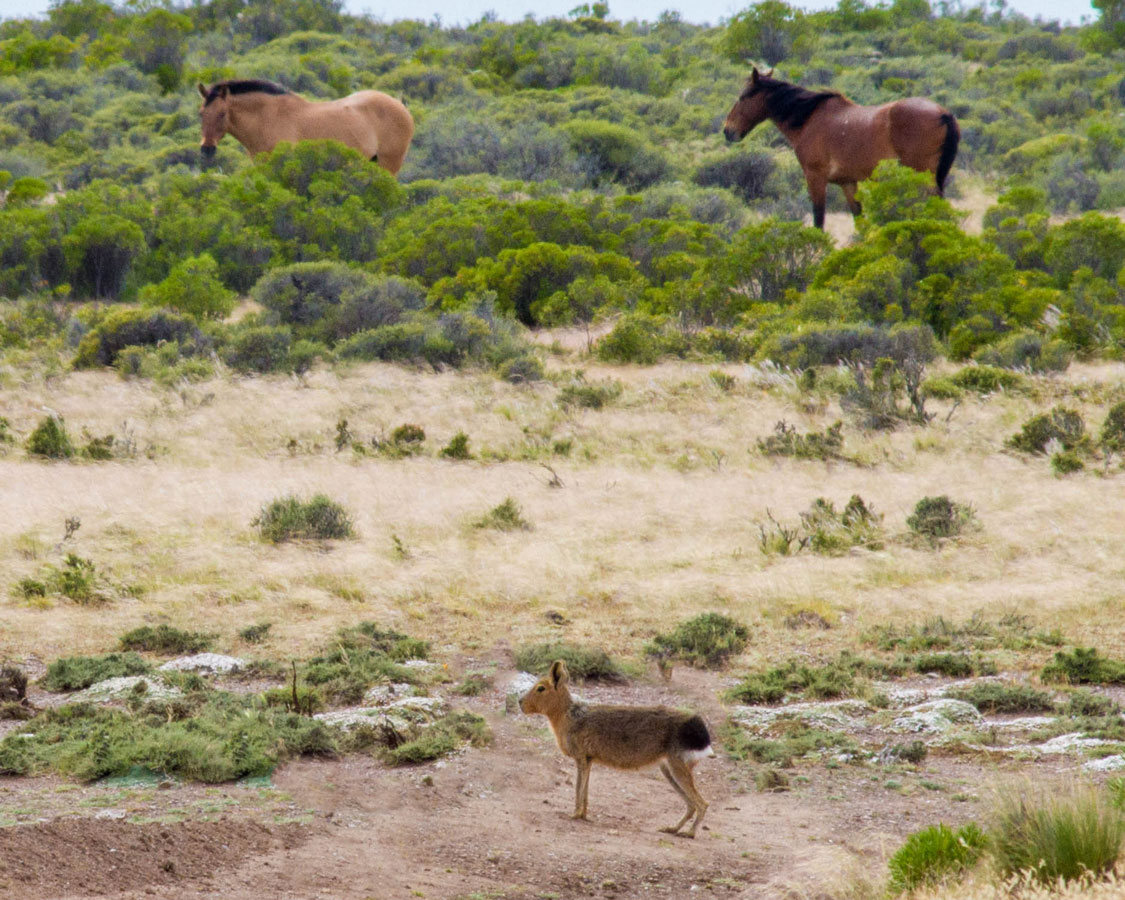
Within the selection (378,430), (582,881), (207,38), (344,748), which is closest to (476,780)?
(344,748)

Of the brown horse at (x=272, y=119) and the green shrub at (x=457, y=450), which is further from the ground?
the brown horse at (x=272, y=119)

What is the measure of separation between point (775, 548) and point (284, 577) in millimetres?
4158

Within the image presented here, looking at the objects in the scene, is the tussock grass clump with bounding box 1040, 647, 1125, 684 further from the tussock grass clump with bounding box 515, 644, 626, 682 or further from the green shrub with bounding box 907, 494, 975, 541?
the green shrub with bounding box 907, 494, 975, 541

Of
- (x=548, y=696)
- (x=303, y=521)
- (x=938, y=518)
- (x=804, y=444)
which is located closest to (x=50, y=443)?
(x=303, y=521)

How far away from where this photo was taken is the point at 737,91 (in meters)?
44.2

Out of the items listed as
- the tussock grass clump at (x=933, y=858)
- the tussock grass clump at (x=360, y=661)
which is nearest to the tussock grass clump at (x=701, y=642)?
the tussock grass clump at (x=360, y=661)

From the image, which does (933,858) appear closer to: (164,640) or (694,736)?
(694,736)

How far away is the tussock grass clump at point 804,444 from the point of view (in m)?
14.2

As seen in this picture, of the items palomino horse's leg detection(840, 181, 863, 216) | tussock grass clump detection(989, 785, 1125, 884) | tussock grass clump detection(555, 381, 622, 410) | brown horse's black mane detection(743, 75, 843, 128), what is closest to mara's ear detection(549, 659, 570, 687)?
tussock grass clump detection(989, 785, 1125, 884)

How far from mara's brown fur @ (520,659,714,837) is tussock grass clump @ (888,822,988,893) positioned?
40.8 inches

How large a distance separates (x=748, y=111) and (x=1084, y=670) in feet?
65.4

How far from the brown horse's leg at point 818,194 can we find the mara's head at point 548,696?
19.3 m

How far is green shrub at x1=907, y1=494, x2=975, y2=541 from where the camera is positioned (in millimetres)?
11531

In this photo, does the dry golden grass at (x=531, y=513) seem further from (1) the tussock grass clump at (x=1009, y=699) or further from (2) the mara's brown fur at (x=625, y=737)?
(2) the mara's brown fur at (x=625, y=737)
